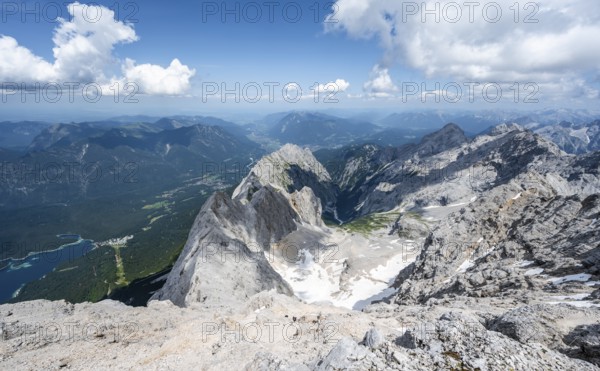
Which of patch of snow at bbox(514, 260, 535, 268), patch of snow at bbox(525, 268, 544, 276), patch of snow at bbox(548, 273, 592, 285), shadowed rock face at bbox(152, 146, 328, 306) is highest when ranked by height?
patch of snow at bbox(548, 273, 592, 285)

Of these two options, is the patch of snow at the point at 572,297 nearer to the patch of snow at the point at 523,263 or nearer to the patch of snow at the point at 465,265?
the patch of snow at the point at 523,263

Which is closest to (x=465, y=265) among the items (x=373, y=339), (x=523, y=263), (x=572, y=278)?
(x=523, y=263)

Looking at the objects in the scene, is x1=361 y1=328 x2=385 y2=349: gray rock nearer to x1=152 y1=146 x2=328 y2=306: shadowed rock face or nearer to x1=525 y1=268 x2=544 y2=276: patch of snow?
x1=152 y1=146 x2=328 y2=306: shadowed rock face

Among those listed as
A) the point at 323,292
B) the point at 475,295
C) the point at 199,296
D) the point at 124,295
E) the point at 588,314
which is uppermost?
the point at 588,314

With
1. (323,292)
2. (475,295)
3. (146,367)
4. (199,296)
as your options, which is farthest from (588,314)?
(323,292)

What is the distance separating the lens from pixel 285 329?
33.3 metres

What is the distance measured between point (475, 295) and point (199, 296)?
47270mm

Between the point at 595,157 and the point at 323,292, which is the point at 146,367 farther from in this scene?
Answer: the point at 595,157

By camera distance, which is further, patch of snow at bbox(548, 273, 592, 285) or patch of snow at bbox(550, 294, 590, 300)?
patch of snow at bbox(548, 273, 592, 285)

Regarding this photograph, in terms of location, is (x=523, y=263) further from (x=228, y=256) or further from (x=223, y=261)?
(x=228, y=256)

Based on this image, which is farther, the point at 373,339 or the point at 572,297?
the point at 572,297

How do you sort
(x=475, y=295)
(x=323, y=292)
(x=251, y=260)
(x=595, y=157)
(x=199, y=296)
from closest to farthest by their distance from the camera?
(x=475, y=295) → (x=199, y=296) → (x=251, y=260) → (x=323, y=292) → (x=595, y=157)

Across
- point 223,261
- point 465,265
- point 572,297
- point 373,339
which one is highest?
point 373,339

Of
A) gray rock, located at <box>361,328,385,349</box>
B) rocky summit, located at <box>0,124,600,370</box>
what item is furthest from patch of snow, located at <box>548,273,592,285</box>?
gray rock, located at <box>361,328,385,349</box>
